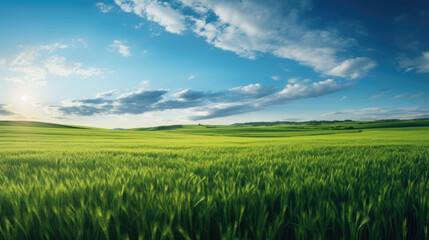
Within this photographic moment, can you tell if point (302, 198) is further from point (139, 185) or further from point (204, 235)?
point (139, 185)

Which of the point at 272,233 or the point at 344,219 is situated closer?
the point at 272,233

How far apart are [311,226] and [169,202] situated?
3.64ft

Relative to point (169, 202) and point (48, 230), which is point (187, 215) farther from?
point (48, 230)

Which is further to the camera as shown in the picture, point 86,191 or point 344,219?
point 86,191

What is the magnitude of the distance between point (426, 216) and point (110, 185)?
294 centimetres

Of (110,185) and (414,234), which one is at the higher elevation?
(110,185)

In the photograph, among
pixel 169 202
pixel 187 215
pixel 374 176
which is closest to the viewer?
pixel 187 215

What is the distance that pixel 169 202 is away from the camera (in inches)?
71.7

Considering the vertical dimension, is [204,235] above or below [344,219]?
below

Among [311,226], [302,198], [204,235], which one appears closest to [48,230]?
[204,235]

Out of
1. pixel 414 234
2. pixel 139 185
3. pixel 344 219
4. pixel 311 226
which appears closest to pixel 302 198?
pixel 344 219

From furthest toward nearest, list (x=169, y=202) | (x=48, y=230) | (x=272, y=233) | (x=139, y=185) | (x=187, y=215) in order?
(x=139, y=185) → (x=169, y=202) → (x=187, y=215) → (x=48, y=230) → (x=272, y=233)

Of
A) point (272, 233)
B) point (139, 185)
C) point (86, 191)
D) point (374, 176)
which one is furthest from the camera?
point (374, 176)

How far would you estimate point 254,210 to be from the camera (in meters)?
1.76
